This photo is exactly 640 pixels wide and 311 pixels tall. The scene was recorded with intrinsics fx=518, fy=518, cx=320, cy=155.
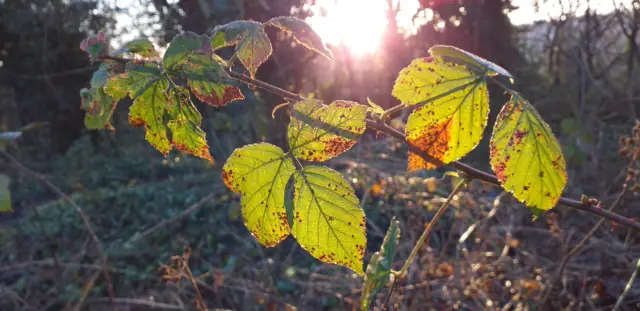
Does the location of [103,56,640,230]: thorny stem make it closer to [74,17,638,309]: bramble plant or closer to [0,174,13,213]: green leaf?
[74,17,638,309]: bramble plant

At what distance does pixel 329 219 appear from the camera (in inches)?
23.4

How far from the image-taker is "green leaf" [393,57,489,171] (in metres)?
0.56

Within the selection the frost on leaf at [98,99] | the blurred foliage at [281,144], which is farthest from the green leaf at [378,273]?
the blurred foliage at [281,144]

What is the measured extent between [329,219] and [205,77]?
22 centimetres

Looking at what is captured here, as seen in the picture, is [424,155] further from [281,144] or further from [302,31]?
[281,144]

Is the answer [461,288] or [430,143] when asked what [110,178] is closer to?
[461,288]

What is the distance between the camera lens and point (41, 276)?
3.81 meters

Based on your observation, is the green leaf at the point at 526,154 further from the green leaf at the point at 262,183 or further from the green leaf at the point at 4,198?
the green leaf at the point at 4,198

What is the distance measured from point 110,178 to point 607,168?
5.67 meters

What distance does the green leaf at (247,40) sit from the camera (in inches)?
27.9

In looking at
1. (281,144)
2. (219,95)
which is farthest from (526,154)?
(281,144)

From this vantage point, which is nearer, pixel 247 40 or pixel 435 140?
pixel 435 140

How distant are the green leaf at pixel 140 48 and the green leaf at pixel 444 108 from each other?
1.13ft

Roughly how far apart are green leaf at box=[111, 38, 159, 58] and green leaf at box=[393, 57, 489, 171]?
0.35 m
